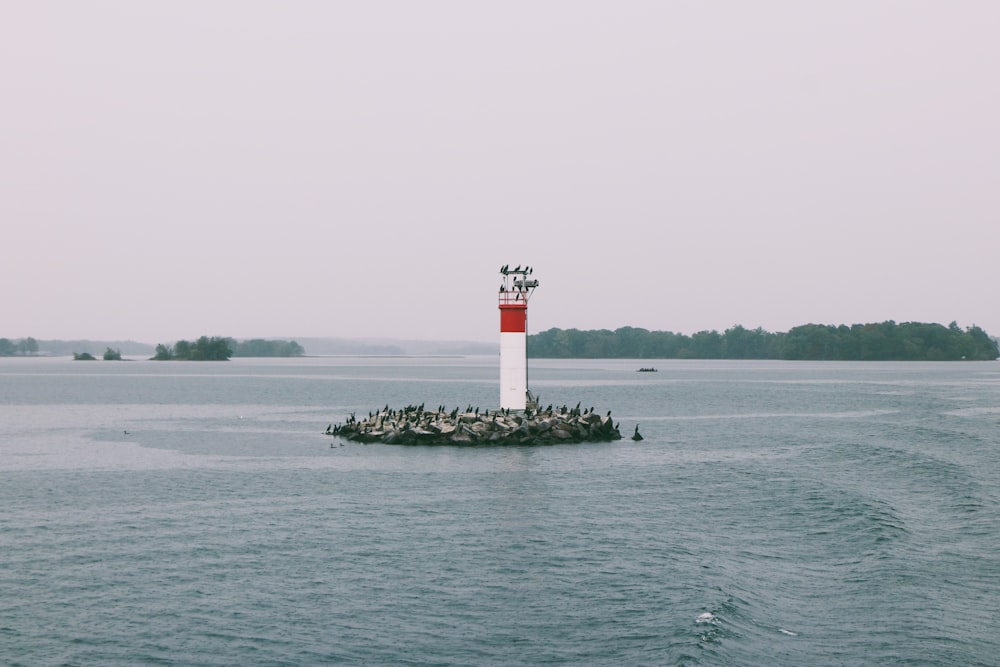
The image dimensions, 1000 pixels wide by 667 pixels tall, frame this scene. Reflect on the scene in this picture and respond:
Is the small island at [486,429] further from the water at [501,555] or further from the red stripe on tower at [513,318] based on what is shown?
the red stripe on tower at [513,318]

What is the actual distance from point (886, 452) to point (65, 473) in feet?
127

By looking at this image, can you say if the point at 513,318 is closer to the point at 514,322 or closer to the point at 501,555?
the point at 514,322

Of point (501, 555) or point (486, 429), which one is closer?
point (501, 555)

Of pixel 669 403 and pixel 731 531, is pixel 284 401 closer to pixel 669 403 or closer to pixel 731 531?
pixel 669 403

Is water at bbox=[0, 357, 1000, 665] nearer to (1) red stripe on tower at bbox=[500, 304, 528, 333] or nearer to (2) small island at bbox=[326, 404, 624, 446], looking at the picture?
(2) small island at bbox=[326, 404, 624, 446]

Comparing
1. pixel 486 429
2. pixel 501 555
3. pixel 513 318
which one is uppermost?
pixel 513 318

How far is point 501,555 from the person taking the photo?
23.0 meters

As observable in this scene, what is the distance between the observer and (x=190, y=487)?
34.6 metres

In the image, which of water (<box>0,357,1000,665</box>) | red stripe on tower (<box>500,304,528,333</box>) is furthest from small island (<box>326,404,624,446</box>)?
red stripe on tower (<box>500,304,528,333</box>)

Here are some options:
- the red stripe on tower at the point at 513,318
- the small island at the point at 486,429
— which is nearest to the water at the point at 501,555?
the small island at the point at 486,429

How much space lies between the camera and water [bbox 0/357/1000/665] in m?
16.5

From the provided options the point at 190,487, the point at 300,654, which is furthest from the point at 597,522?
the point at 190,487

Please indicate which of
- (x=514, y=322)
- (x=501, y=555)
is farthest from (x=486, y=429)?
(x=501, y=555)

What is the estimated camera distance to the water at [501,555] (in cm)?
1648
